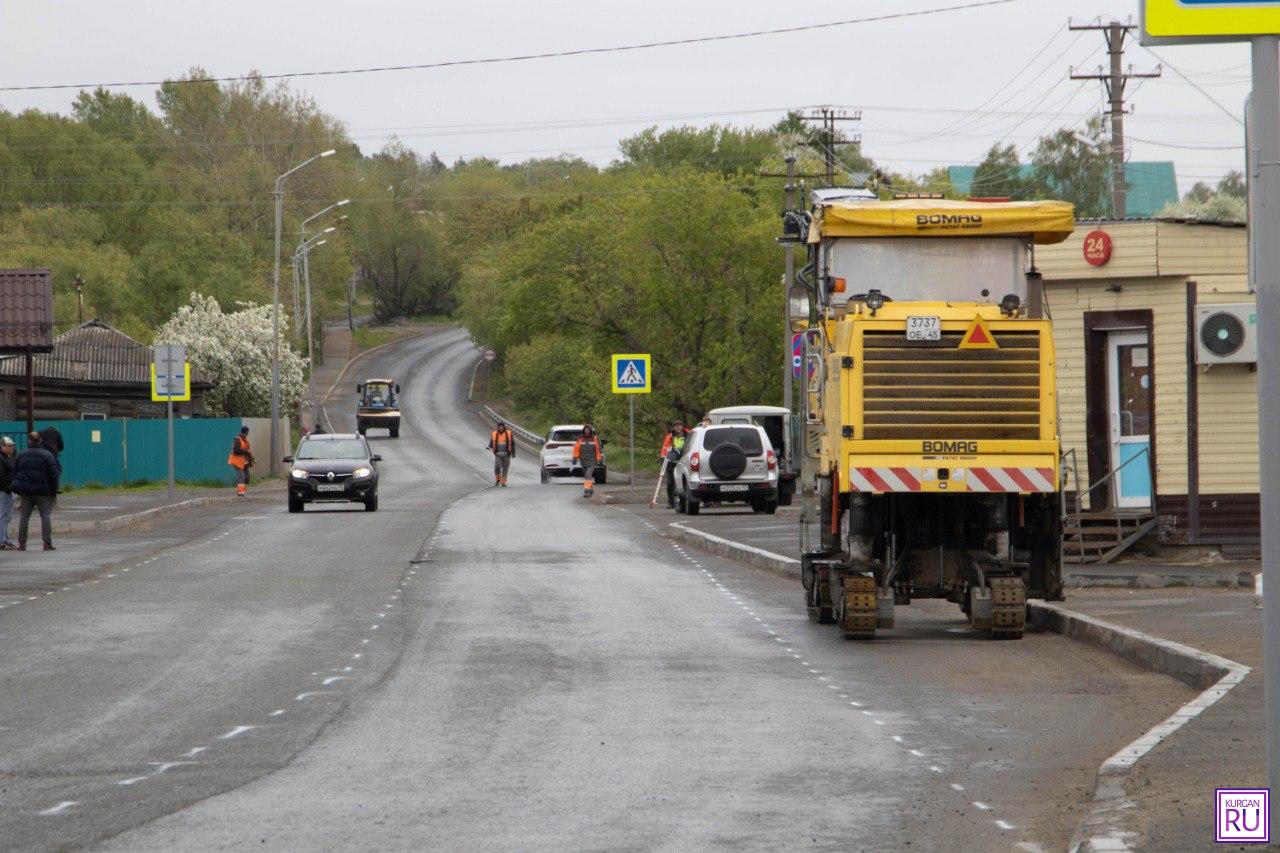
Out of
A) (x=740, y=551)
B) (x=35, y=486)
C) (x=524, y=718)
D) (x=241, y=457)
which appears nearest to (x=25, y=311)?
(x=241, y=457)

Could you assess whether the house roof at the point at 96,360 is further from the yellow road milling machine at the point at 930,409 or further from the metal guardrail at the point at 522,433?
the yellow road milling machine at the point at 930,409

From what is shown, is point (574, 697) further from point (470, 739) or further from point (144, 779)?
point (144, 779)

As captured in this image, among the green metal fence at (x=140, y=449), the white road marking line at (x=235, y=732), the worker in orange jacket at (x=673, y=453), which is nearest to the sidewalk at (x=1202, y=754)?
the white road marking line at (x=235, y=732)

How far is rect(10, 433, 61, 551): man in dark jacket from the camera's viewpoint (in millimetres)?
27203

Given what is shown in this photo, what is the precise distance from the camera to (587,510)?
3831 cm

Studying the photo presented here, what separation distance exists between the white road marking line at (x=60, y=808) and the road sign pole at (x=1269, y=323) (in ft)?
16.7

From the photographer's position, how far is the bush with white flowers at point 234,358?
239 ft

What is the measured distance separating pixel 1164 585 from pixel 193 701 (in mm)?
11710

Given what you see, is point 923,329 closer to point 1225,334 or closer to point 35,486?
point 1225,334

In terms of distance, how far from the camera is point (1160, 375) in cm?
2366

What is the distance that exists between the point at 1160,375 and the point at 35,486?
52.2 ft

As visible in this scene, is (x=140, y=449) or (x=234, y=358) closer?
(x=140, y=449)

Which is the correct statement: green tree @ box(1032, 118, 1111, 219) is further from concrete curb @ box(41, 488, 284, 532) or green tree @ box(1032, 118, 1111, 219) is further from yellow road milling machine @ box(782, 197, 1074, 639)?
yellow road milling machine @ box(782, 197, 1074, 639)

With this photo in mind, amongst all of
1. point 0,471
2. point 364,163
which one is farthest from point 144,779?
point 364,163
